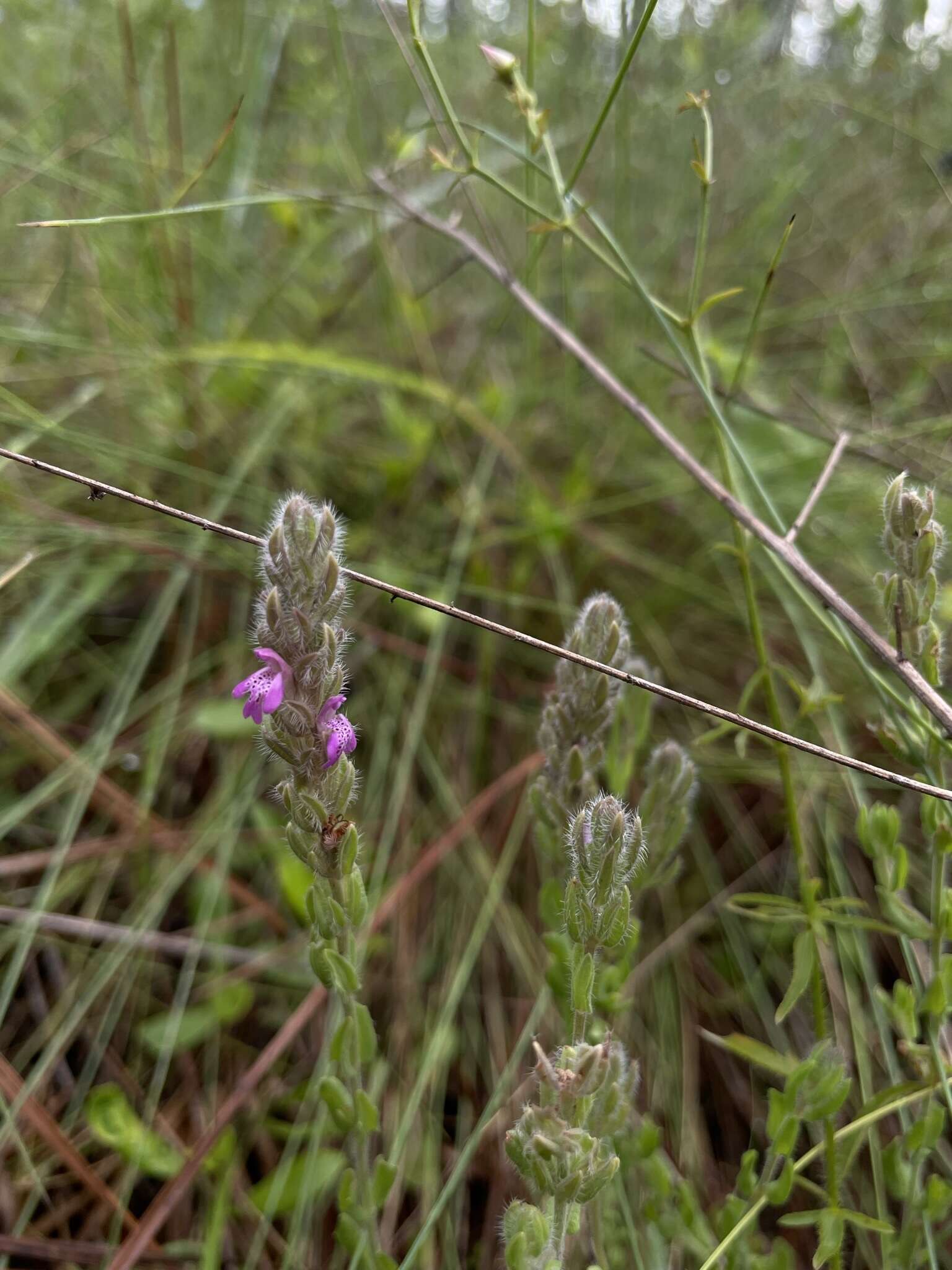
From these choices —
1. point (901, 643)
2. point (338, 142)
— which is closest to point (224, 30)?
point (338, 142)

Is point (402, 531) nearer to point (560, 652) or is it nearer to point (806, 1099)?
point (560, 652)

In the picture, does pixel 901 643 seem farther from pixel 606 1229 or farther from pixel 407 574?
pixel 407 574

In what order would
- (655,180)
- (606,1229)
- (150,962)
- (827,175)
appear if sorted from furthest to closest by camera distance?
(827,175)
(655,180)
(150,962)
(606,1229)

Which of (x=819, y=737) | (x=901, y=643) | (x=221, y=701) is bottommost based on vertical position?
(x=221, y=701)

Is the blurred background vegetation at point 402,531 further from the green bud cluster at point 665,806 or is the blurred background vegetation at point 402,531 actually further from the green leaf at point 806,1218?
the green leaf at point 806,1218

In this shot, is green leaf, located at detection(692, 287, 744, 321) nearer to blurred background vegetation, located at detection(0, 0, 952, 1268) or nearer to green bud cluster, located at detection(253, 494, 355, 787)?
blurred background vegetation, located at detection(0, 0, 952, 1268)

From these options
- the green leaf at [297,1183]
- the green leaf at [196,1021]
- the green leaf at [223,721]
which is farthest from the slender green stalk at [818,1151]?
the green leaf at [223,721]

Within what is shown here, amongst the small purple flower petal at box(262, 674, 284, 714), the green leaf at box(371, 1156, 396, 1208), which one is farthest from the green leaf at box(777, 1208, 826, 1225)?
the small purple flower petal at box(262, 674, 284, 714)
